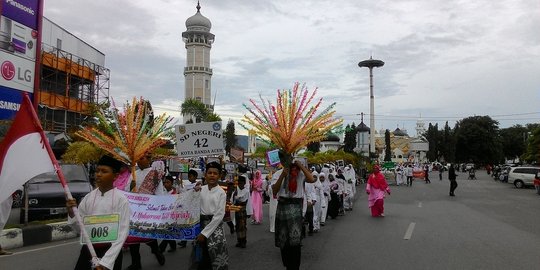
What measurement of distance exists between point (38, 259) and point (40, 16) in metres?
5.55

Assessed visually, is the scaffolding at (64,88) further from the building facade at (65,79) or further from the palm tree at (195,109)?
the palm tree at (195,109)

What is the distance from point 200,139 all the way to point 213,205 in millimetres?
4985

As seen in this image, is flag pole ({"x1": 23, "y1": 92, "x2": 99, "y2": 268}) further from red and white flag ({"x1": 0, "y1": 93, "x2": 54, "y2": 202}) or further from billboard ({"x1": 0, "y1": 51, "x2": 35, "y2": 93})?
billboard ({"x1": 0, "y1": 51, "x2": 35, "y2": 93})

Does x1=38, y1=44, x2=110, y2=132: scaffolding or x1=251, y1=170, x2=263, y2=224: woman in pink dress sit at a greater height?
x1=38, y1=44, x2=110, y2=132: scaffolding

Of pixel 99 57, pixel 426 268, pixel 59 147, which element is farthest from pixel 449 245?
pixel 99 57

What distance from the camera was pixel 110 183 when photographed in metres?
4.26

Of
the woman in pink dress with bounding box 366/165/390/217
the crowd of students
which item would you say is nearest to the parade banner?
the crowd of students

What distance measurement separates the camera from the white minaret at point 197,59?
282ft

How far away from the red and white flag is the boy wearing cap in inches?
16.7

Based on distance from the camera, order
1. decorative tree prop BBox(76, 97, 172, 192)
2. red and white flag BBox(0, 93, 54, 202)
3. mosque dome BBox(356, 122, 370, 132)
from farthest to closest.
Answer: mosque dome BBox(356, 122, 370, 132) < decorative tree prop BBox(76, 97, 172, 192) < red and white flag BBox(0, 93, 54, 202)

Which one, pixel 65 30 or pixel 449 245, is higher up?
pixel 65 30

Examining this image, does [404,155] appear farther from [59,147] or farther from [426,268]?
[426,268]

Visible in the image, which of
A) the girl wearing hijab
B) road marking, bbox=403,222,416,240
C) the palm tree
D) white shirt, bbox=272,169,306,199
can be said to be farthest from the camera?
the palm tree

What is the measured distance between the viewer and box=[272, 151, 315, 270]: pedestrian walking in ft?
21.4
